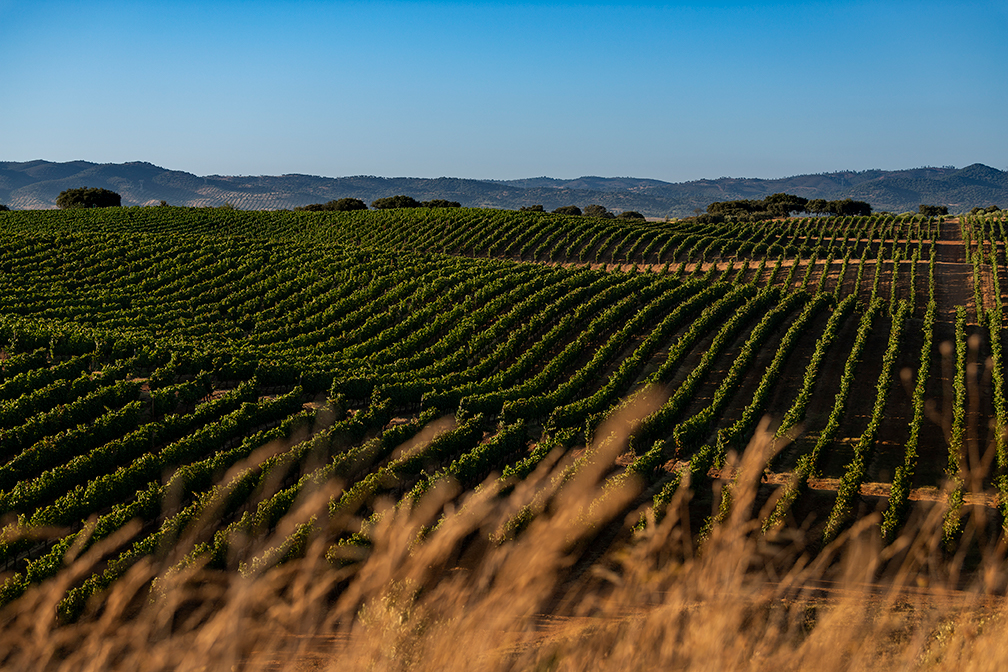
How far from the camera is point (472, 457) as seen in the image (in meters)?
17.7

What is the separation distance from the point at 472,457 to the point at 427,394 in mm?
5398

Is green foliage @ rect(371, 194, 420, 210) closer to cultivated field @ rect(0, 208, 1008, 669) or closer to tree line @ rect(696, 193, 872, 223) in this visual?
tree line @ rect(696, 193, 872, 223)

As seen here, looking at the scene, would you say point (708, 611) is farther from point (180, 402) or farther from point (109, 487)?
point (180, 402)

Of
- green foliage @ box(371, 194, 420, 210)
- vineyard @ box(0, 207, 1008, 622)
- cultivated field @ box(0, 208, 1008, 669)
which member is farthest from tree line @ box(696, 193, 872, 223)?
cultivated field @ box(0, 208, 1008, 669)

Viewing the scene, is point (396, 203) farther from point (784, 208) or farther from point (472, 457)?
point (472, 457)

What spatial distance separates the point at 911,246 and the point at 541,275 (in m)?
42.7

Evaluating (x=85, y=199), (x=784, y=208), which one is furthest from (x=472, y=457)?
(x=784, y=208)

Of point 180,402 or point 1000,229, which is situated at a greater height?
point 1000,229

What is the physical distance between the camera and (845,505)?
50.3ft

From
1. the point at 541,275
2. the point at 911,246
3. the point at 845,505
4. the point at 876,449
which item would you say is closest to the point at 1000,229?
the point at 911,246

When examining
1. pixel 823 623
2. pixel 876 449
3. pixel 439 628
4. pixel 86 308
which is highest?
pixel 823 623

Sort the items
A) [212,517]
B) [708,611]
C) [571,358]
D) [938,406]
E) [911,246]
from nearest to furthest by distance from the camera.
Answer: [708,611]
[212,517]
[938,406]
[571,358]
[911,246]

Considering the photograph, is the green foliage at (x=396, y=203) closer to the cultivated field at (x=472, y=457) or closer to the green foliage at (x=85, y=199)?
the green foliage at (x=85, y=199)

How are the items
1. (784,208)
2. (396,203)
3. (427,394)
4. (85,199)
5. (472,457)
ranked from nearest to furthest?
(472,457)
(427,394)
(85,199)
(784,208)
(396,203)
